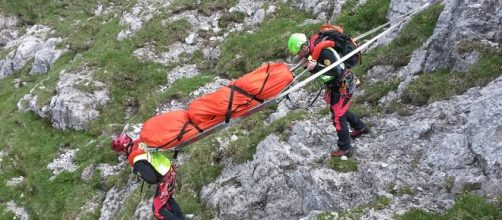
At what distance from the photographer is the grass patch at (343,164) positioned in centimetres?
1389

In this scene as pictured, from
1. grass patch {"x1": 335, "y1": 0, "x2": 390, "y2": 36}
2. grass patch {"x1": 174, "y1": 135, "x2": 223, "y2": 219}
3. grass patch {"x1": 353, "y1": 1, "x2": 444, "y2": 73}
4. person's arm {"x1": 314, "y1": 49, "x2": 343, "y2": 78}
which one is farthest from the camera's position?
grass patch {"x1": 335, "y1": 0, "x2": 390, "y2": 36}

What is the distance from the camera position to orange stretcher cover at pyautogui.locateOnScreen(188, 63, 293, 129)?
481 inches

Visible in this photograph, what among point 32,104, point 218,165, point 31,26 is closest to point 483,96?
point 218,165

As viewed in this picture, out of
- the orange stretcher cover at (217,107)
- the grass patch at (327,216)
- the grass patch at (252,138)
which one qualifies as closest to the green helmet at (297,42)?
the orange stretcher cover at (217,107)

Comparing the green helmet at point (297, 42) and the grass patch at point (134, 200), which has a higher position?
the green helmet at point (297, 42)

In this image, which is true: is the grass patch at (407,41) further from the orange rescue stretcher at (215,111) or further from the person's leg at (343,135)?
the orange rescue stretcher at (215,111)

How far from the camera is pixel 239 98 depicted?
12234 mm

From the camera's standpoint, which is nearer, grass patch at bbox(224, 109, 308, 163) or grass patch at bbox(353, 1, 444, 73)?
grass patch at bbox(224, 109, 308, 163)

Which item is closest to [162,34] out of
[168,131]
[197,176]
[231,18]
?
[231,18]

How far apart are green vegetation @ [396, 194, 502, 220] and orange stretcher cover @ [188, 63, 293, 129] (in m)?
4.64

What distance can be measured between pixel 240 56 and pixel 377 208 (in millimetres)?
19799

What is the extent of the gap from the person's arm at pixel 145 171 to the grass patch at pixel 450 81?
9263 millimetres

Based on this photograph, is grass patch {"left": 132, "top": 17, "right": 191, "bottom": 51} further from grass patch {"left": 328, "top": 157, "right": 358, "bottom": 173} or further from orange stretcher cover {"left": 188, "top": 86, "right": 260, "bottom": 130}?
orange stretcher cover {"left": 188, "top": 86, "right": 260, "bottom": 130}

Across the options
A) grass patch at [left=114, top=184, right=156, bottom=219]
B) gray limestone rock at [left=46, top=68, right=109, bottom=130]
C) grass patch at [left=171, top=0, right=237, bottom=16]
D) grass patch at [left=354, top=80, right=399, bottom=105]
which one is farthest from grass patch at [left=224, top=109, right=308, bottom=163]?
grass patch at [left=171, top=0, right=237, bottom=16]
